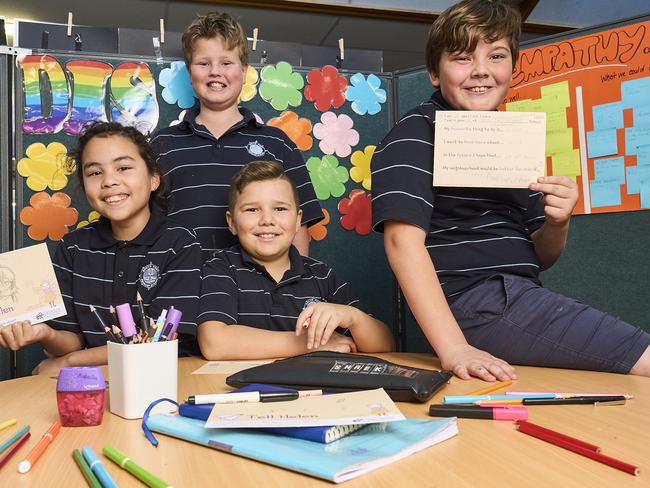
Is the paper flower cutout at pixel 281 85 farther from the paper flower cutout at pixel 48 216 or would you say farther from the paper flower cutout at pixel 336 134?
the paper flower cutout at pixel 48 216

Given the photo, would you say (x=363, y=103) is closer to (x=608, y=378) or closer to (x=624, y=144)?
(x=624, y=144)

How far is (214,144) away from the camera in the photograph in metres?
1.59

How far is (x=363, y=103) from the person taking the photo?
5.93ft

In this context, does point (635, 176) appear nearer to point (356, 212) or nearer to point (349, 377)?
point (356, 212)

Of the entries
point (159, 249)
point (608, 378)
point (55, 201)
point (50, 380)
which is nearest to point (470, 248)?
point (608, 378)

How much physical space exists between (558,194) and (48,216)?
1.23 metres

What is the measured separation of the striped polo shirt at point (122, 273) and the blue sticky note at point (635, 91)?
1.09 m

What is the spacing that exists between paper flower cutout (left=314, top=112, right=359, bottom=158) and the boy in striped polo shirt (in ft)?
1.26

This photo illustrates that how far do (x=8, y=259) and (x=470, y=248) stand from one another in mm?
800

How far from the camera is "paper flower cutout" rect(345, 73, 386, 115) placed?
1799 millimetres

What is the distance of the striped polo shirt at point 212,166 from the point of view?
1.55 meters

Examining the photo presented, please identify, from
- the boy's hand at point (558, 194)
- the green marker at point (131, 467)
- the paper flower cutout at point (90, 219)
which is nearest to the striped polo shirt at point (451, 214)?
the boy's hand at point (558, 194)

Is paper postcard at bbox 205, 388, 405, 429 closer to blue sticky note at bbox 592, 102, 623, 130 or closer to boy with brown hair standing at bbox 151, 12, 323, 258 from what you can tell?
boy with brown hair standing at bbox 151, 12, 323, 258

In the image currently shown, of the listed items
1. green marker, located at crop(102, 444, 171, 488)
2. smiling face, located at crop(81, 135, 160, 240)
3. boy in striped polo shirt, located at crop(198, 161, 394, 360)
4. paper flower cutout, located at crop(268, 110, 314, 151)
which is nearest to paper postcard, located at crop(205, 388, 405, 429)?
green marker, located at crop(102, 444, 171, 488)
